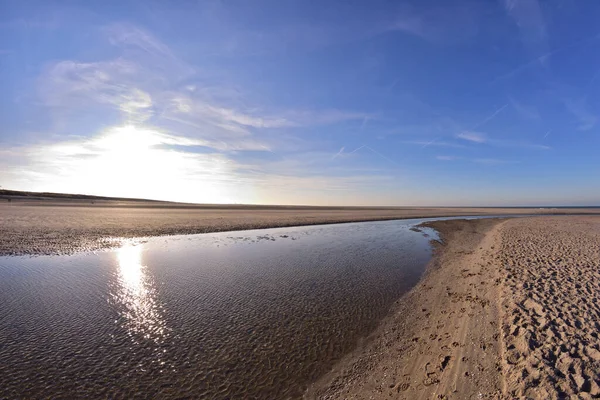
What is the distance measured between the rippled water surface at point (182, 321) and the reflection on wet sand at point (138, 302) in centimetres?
5

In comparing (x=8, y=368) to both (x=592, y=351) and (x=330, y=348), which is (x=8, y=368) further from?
(x=592, y=351)

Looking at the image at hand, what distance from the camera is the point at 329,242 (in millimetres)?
27688

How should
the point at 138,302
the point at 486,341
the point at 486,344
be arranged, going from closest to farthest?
the point at 486,344 < the point at 486,341 < the point at 138,302

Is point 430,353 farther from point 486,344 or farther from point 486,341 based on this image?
point 486,341

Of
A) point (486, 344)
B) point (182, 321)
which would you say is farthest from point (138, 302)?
point (486, 344)

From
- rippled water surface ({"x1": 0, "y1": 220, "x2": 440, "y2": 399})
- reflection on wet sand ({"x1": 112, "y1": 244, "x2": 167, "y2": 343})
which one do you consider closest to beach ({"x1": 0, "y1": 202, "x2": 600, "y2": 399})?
rippled water surface ({"x1": 0, "y1": 220, "x2": 440, "y2": 399})

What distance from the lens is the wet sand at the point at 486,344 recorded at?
5.96 metres

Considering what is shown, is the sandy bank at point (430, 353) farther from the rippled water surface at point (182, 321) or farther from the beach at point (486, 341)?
the rippled water surface at point (182, 321)

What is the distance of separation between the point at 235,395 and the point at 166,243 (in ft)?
75.5

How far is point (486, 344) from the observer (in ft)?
24.8

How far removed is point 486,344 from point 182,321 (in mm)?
9990

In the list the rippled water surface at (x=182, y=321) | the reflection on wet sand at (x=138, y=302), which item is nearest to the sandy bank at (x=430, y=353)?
the rippled water surface at (x=182, y=321)

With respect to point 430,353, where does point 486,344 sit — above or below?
above

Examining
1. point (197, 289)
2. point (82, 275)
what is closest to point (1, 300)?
point (82, 275)
